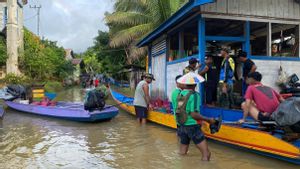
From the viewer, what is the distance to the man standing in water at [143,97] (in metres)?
10.6

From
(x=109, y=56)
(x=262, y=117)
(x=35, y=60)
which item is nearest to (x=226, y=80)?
(x=262, y=117)

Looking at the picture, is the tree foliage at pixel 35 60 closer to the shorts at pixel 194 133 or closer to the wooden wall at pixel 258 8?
the wooden wall at pixel 258 8

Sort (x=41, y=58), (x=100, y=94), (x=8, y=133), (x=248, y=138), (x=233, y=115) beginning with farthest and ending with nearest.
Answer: (x=41, y=58)
(x=100, y=94)
(x=8, y=133)
(x=233, y=115)
(x=248, y=138)

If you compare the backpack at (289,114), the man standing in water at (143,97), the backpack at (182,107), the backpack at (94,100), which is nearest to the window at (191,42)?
the man standing in water at (143,97)

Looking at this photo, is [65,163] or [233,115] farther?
[233,115]

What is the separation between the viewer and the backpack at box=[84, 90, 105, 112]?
10969mm

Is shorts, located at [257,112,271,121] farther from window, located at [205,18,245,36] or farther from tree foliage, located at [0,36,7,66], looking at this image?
tree foliage, located at [0,36,7,66]

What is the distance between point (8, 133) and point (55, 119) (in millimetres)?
2625

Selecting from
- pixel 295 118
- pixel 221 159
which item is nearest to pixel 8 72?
pixel 221 159

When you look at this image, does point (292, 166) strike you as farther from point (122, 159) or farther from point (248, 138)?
point (122, 159)

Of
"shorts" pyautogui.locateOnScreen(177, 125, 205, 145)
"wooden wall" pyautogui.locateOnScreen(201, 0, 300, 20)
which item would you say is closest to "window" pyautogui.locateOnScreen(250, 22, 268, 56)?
"wooden wall" pyautogui.locateOnScreen(201, 0, 300, 20)

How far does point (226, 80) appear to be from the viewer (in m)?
7.93

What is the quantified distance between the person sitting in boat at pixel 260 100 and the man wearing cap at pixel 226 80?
1.55 m

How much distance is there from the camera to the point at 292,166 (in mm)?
5980
